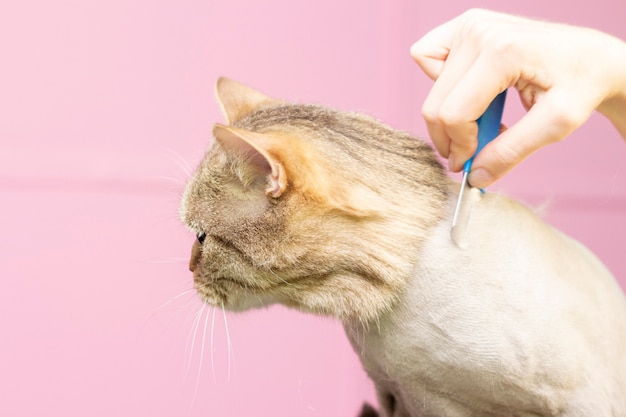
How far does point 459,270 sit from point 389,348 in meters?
0.12

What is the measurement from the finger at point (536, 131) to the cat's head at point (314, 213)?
0.35ft

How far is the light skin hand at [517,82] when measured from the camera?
0.74 m

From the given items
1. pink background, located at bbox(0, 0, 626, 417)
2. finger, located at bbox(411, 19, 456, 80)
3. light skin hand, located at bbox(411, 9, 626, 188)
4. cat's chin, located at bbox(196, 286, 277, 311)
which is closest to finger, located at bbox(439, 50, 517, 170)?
light skin hand, located at bbox(411, 9, 626, 188)

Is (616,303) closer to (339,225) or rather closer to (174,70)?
(339,225)

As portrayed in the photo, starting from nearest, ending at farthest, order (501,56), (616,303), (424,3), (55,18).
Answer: (501,56), (616,303), (55,18), (424,3)

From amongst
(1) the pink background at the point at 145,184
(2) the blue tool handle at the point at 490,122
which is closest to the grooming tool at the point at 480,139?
(2) the blue tool handle at the point at 490,122

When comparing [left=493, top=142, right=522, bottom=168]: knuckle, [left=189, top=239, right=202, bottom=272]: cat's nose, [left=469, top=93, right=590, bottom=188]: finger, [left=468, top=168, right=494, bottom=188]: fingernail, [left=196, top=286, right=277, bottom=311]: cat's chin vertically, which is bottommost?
[left=196, top=286, right=277, bottom=311]: cat's chin

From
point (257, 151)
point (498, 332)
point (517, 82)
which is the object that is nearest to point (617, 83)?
point (517, 82)

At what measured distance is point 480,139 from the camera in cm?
79

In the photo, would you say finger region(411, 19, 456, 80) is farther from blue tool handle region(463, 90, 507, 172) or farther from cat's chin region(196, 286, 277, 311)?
cat's chin region(196, 286, 277, 311)

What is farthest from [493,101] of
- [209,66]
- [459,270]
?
[209,66]

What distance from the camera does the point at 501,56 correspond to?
74 cm

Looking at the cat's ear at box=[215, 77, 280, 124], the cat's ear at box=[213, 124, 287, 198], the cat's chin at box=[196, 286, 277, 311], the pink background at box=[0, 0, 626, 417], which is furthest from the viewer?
the pink background at box=[0, 0, 626, 417]

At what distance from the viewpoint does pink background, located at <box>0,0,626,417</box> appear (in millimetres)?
1548
